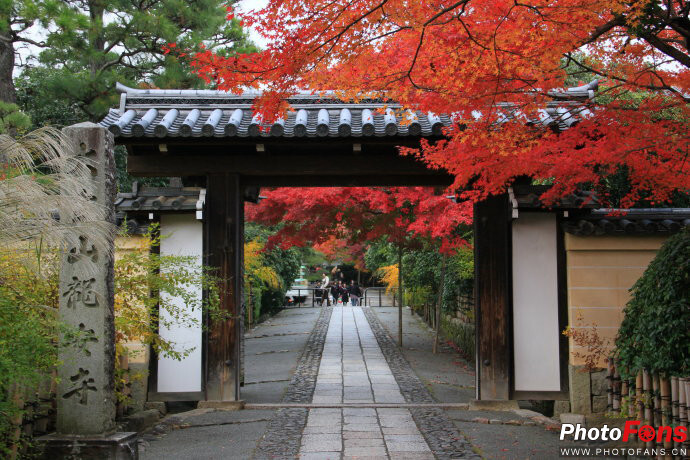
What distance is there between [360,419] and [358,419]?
0.08 ft

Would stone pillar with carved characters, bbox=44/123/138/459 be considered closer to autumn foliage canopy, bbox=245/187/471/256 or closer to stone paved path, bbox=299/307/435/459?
stone paved path, bbox=299/307/435/459

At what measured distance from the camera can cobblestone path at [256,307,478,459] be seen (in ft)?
20.1

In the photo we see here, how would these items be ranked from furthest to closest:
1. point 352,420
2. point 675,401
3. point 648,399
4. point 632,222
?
point 632,222 < point 352,420 < point 648,399 < point 675,401

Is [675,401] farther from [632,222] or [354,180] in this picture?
[354,180]

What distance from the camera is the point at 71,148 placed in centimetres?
510

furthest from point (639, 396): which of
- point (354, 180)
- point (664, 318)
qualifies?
point (354, 180)

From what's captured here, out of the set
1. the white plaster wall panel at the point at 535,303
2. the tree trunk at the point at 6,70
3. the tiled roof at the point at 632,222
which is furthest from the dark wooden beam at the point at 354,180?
the tree trunk at the point at 6,70

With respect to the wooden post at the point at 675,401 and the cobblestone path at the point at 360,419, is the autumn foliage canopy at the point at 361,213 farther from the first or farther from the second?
the wooden post at the point at 675,401

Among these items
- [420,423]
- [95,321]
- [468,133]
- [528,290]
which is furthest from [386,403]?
[95,321]

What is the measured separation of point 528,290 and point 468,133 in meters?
2.58

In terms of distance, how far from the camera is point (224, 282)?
818cm

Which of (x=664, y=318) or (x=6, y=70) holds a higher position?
(x=6, y=70)

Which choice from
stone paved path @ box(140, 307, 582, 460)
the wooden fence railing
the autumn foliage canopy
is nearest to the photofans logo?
the wooden fence railing

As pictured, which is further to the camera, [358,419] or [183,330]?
[183,330]
